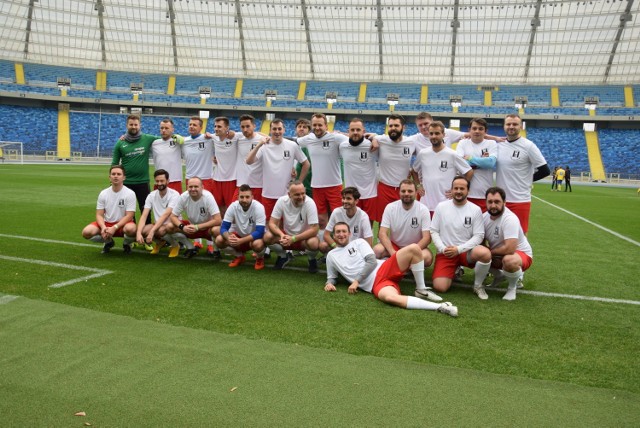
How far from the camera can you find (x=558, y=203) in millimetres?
19297

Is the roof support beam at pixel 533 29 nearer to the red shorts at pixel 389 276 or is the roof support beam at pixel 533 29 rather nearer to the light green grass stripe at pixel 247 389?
the red shorts at pixel 389 276

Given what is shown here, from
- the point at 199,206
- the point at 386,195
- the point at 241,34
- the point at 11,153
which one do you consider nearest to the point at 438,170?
the point at 386,195

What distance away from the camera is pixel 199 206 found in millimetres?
7148

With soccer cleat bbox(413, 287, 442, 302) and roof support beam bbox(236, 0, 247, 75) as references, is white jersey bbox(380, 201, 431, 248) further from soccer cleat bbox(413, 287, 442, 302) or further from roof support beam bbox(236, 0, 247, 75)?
roof support beam bbox(236, 0, 247, 75)

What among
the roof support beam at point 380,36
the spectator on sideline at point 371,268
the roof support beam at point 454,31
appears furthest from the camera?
the roof support beam at point 380,36

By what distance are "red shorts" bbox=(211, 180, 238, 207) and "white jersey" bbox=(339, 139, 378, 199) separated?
2035 mm

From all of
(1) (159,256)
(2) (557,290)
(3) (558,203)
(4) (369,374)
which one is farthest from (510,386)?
(3) (558,203)

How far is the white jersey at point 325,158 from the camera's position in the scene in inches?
290

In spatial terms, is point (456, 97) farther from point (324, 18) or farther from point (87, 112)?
point (87, 112)

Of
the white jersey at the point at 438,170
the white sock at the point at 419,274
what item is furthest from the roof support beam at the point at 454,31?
the white sock at the point at 419,274

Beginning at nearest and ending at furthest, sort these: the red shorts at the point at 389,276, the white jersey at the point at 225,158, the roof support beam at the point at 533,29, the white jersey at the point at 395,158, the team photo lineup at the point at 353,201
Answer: the red shorts at the point at 389,276
the team photo lineup at the point at 353,201
the white jersey at the point at 395,158
the white jersey at the point at 225,158
the roof support beam at the point at 533,29

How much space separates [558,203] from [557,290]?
1469 cm

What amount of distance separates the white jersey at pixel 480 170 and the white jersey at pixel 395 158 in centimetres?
72

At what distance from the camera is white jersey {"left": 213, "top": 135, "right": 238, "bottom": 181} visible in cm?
800
